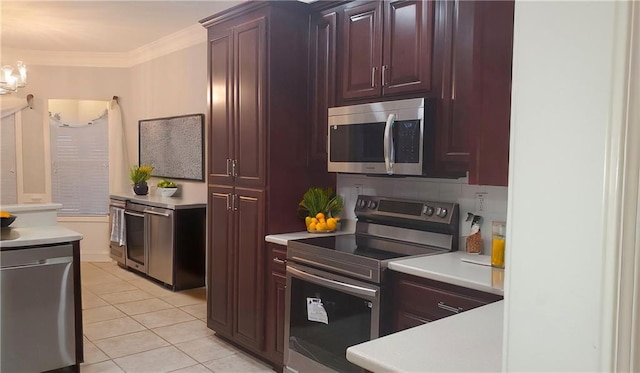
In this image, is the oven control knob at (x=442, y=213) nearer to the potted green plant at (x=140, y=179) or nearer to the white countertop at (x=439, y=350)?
the white countertop at (x=439, y=350)

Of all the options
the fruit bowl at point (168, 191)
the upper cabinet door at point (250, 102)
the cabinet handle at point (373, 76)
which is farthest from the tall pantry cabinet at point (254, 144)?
the fruit bowl at point (168, 191)

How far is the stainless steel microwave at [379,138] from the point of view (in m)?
2.56

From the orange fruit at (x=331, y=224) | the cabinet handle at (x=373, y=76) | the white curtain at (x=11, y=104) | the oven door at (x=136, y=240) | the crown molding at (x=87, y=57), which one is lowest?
the oven door at (x=136, y=240)

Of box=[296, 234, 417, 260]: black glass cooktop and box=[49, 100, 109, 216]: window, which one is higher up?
box=[49, 100, 109, 216]: window

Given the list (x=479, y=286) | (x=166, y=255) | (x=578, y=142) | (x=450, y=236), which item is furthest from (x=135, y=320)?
(x=578, y=142)

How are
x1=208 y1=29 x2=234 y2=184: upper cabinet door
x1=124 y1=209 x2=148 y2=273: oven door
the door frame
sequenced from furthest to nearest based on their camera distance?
x1=124 y1=209 x2=148 y2=273: oven door
x1=208 y1=29 x2=234 y2=184: upper cabinet door
the door frame

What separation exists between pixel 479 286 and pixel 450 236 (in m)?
0.73

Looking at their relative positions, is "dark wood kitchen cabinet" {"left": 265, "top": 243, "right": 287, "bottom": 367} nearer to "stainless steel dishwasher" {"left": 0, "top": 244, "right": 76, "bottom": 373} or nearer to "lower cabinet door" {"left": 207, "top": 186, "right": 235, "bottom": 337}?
"lower cabinet door" {"left": 207, "top": 186, "right": 235, "bottom": 337}

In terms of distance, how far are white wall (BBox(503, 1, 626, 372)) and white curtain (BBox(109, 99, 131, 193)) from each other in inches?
250

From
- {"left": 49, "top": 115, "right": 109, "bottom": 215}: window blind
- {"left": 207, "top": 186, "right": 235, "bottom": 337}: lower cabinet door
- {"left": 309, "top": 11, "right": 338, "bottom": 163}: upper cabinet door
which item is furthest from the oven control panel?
{"left": 49, "top": 115, "right": 109, "bottom": 215}: window blind

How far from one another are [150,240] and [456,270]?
3.89 m

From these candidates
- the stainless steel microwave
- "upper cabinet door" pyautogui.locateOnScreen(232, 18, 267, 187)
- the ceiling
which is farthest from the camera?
the ceiling

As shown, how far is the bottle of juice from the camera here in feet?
7.55

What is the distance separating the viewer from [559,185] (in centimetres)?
73
